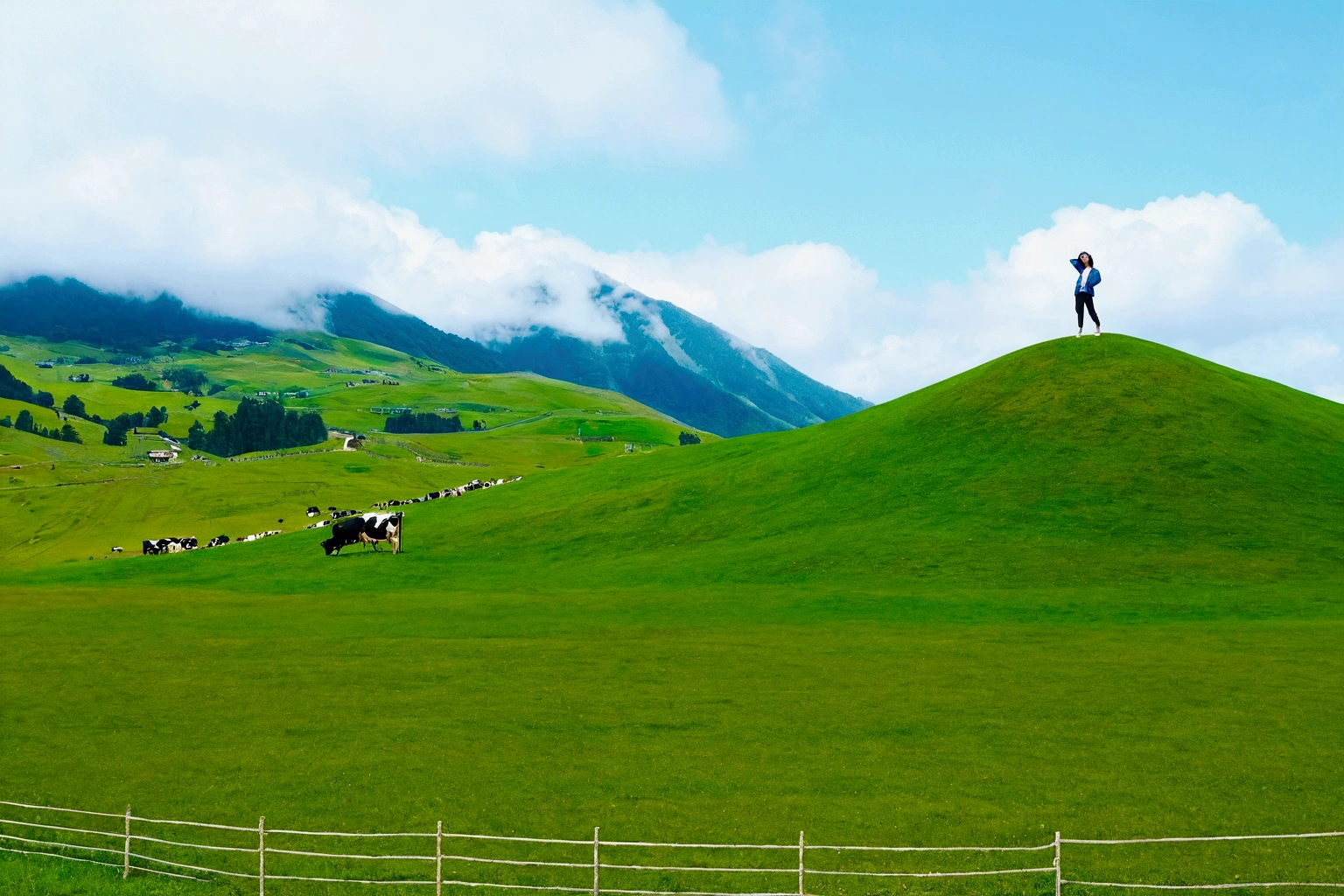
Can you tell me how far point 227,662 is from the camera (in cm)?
4347

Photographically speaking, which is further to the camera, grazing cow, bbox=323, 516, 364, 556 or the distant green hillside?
grazing cow, bbox=323, 516, 364, 556

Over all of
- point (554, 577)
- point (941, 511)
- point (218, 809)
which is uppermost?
point (941, 511)

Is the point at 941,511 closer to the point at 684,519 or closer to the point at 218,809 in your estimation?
the point at 684,519

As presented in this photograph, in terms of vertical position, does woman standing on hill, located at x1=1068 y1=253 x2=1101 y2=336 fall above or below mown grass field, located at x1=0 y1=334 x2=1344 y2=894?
above

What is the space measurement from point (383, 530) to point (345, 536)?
3.28m

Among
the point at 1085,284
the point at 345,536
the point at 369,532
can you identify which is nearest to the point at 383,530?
the point at 369,532

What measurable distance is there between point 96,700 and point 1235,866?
37662 mm

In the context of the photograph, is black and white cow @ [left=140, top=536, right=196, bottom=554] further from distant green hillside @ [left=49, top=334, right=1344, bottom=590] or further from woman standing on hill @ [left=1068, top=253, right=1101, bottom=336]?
woman standing on hill @ [left=1068, top=253, right=1101, bottom=336]

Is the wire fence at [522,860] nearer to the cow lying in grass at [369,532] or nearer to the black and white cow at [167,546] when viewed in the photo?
the cow lying in grass at [369,532]

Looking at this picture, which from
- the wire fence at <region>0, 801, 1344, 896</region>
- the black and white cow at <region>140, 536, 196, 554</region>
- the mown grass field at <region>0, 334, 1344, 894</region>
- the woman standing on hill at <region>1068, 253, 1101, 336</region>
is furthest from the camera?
the black and white cow at <region>140, 536, 196, 554</region>

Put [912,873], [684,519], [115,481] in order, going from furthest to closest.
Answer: [115,481], [684,519], [912,873]

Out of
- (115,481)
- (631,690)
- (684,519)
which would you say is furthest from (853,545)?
(115,481)

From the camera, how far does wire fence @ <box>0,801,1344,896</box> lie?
22.0 metres

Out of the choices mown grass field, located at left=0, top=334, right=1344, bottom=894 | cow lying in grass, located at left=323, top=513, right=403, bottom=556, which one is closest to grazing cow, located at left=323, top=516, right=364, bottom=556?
cow lying in grass, located at left=323, top=513, right=403, bottom=556
